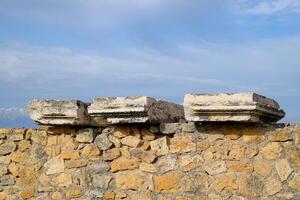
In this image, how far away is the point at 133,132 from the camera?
5074 mm

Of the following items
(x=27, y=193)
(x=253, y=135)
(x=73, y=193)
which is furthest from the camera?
(x=27, y=193)

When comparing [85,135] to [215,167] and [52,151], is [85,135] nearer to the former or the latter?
[52,151]

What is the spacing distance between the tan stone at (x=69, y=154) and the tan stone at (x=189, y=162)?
1212 millimetres

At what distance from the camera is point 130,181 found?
16.5 feet

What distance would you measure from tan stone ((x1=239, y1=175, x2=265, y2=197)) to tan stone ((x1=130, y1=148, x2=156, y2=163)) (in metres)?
0.95

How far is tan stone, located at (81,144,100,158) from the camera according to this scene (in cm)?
521

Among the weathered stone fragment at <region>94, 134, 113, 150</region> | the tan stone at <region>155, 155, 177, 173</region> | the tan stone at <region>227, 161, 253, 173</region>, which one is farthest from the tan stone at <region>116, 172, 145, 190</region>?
the tan stone at <region>227, 161, 253, 173</region>

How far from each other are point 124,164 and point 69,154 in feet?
2.26

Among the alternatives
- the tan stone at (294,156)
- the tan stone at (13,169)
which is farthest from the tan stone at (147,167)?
the tan stone at (13,169)

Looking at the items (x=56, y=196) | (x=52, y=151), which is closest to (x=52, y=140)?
(x=52, y=151)

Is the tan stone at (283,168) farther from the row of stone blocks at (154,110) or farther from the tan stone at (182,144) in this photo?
the tan stone at (182,144)

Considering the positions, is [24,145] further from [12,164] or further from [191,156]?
[191,156]

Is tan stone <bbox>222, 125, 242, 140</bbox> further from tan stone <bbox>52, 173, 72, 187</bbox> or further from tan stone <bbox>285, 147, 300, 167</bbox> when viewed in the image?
tan stone <bbox>52, 173, 72, 187</bbox>

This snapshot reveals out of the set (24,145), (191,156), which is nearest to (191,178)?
(191,156)
